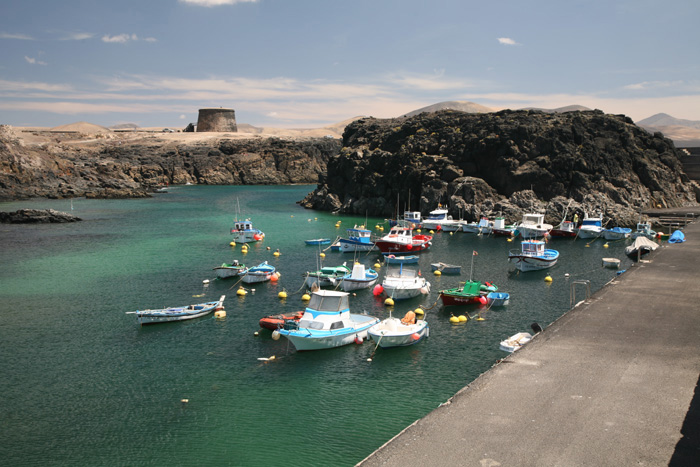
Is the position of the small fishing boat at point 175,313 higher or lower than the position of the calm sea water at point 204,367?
higher

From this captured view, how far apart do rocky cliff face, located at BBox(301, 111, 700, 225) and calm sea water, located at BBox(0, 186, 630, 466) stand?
33.8 metres

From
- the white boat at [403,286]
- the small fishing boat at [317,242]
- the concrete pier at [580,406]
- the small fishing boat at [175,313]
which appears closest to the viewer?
the concrete pier at [580,406]

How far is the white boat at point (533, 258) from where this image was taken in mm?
53084

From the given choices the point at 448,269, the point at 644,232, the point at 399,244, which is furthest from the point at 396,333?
the point at 644,232

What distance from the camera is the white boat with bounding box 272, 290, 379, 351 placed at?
30938mm

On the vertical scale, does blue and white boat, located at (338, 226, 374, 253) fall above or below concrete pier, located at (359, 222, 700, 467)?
below

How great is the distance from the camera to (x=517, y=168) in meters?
94.2

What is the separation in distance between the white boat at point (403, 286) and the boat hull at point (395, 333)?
8.98 meters

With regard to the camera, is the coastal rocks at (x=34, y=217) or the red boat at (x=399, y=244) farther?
the coastal rocks at (x=34, y=217)

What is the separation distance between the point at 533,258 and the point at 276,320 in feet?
93.6

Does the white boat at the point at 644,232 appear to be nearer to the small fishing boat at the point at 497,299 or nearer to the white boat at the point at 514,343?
the small fishing boat at the point at 497,299

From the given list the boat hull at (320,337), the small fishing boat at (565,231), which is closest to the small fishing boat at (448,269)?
the boat hull at (320,337)

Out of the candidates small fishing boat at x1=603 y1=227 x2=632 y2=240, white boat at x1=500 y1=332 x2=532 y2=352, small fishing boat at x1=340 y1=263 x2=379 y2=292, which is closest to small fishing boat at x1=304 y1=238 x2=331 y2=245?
small fishing boat at x1=340 y1=263 x2=379 y2=292

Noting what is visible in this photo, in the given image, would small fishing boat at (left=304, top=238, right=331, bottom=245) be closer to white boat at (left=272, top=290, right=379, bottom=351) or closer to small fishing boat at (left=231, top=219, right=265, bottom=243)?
small fishing boat at (left=231, top=219, right=265, bottom=243)
